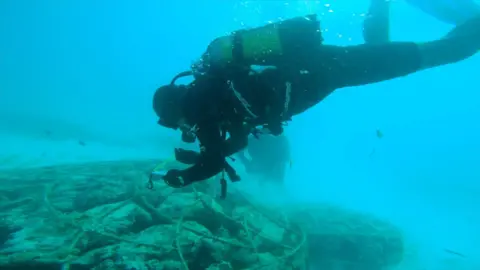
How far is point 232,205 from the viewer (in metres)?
7.09

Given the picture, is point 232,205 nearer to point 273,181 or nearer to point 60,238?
point 60,238

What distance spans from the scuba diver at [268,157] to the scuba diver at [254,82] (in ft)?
41.7

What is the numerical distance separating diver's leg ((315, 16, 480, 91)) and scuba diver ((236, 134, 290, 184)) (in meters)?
12.3

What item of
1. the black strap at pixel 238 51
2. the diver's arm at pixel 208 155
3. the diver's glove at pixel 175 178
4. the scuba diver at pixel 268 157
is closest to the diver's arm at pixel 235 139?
the diver's arm at pixel 208 155

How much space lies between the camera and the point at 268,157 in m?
18.9

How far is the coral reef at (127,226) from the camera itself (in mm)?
4301

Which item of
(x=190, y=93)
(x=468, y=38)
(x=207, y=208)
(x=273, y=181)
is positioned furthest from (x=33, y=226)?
(x=273, y=181)

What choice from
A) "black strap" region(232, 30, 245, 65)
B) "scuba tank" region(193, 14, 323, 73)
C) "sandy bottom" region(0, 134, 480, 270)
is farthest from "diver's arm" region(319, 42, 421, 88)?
"sandy bottom" region(0, 134, 480, 270)

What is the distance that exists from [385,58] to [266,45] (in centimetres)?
230

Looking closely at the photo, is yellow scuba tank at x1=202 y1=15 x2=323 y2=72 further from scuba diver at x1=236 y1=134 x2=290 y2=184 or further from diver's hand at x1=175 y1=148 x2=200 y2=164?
scuba diver at x1=236 y1=134 x2=290 y2=184

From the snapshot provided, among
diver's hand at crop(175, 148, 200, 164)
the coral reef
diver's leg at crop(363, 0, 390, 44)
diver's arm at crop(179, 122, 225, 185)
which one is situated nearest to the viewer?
diver's arm at crop(179, 122, 225, 185)

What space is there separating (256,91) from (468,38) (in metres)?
4.64

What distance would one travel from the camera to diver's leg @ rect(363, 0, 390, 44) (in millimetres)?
6852

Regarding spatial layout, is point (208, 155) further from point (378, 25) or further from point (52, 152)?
point (52, 152)
